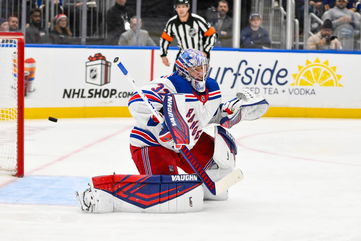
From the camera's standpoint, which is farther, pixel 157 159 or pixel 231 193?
pixel 231 193

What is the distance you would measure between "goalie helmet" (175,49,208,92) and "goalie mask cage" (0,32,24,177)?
1452 mm

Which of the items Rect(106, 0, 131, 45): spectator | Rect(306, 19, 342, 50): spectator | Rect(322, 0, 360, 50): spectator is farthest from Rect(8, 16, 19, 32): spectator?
Rect(322, 0, 360, 50): spectator

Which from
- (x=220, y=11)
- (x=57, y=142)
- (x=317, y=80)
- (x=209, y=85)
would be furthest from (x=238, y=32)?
(x=209, y=85)

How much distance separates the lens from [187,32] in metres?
9.16

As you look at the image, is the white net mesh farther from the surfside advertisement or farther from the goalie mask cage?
the surfside advertisement

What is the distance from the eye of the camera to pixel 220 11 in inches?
403

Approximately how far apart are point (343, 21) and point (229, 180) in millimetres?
6761

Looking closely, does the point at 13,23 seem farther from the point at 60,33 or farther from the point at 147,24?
the point at 147,24

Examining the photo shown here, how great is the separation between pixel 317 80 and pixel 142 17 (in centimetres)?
227

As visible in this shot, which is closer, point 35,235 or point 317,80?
point 35,235

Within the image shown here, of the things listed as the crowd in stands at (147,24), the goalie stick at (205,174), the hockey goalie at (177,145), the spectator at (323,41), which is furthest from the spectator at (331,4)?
the goalie stick at (205,174)

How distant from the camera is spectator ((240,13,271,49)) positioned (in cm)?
1032

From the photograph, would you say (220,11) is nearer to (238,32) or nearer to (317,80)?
(238,32)

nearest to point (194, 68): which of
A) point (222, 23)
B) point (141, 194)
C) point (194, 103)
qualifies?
point (194, 103)
